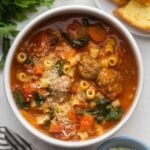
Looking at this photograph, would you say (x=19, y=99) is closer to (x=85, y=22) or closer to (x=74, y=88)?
(x=74, y=88)

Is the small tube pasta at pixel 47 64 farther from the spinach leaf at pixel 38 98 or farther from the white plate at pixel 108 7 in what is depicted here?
the white plate at pixel 108 7

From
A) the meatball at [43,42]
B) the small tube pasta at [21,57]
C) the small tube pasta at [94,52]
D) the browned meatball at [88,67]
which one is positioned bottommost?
the browned meatball at [88,67]

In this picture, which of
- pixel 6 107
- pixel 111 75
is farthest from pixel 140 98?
pixel 6 107

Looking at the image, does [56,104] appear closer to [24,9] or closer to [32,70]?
[32,70]

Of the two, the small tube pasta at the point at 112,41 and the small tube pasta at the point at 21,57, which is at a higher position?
the small tube pasta at the point at 112,41

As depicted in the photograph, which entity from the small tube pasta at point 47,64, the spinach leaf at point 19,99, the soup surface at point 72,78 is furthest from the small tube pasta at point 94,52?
the spinach leaf at point 19,99

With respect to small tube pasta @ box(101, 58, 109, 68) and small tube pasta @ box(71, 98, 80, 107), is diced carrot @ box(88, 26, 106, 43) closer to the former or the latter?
small tube pasta @ box(101, 58, 109, 68)

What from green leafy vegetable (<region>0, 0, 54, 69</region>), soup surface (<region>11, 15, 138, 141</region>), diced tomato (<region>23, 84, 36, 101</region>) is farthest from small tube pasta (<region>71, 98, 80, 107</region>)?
green leafy vegetable (<region>0, 0, 54, 69</region>)
